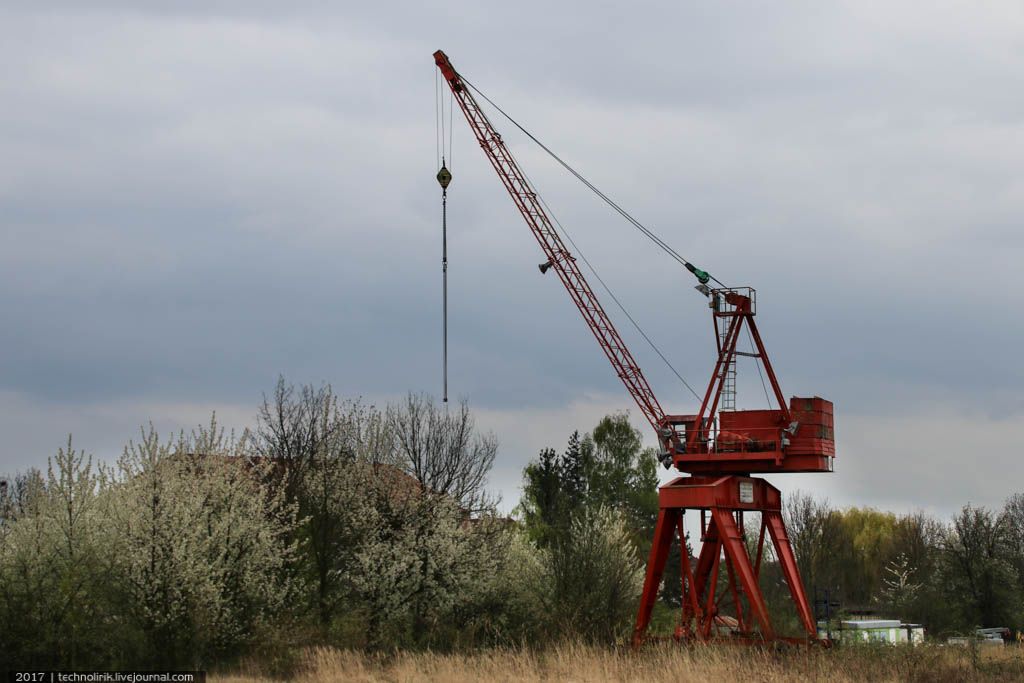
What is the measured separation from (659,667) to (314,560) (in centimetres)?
1421

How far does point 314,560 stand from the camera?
36.7 metres

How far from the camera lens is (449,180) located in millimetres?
43500

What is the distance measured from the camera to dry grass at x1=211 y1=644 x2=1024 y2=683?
81.9 ft

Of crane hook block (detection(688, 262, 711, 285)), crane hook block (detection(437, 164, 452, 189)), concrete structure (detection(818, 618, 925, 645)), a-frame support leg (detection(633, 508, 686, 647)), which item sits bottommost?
concrete structure (detection(818, 618, 925, 645))

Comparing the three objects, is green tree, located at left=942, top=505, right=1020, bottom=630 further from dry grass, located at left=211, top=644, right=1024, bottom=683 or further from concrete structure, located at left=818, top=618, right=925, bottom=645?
dry grass, located at left=211, top=644, right=1024, bottom=683

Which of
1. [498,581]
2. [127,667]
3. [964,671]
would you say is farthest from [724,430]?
[127,667]

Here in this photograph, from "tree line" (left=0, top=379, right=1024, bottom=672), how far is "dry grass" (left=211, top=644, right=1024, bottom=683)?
1362 mm

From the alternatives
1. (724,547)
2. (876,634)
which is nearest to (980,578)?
(876,634)

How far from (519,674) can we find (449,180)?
22947 mm

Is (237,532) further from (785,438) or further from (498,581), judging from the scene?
→ (785,438)

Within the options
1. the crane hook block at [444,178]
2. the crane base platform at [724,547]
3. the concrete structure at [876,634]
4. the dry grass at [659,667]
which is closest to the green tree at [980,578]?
the concrete structure at [876,634]

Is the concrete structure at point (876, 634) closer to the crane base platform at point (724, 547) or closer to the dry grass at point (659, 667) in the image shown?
the crane base platform at point (724, 547)

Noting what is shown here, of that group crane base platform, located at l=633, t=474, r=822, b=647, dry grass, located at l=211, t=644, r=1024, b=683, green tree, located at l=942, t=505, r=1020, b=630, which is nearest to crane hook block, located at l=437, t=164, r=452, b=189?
crane base platform, located at l=633, t=474, r=822, b=647

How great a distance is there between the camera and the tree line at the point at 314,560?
2381 centimetres
